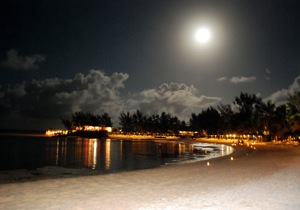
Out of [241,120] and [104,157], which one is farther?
[241,120]

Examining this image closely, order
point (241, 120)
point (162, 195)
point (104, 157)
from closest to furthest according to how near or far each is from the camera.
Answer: point (162, 195) < point (104, 157) < point (241, 120)

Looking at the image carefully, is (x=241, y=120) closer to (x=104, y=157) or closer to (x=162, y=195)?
(x=104, y=157)

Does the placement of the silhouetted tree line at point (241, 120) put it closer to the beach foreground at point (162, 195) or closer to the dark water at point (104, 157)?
the dark water at point (104, 157)

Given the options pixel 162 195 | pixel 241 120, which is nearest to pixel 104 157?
pixel 162 195

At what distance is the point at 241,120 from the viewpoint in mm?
98875

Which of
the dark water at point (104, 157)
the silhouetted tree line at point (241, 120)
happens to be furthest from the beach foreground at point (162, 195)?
the silhouetted tree line at point (241, 120)

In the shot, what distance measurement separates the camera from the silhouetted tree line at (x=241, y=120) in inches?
2338

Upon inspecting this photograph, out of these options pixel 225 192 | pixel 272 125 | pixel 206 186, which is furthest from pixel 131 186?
pixel 272 125

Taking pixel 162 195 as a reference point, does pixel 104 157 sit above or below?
below

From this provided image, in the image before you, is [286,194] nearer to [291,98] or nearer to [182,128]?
[291,98]

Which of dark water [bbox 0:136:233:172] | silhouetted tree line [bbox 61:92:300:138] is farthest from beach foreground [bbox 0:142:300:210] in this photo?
silhouetted tree line [bbox 61:92:300:138]

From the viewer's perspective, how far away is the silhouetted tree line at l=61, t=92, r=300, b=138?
5939 centimetres

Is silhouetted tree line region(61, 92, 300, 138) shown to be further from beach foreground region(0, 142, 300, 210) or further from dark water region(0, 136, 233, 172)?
beach foreground region(0, 142, 300, 210)

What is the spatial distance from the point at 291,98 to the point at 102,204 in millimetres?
47901
